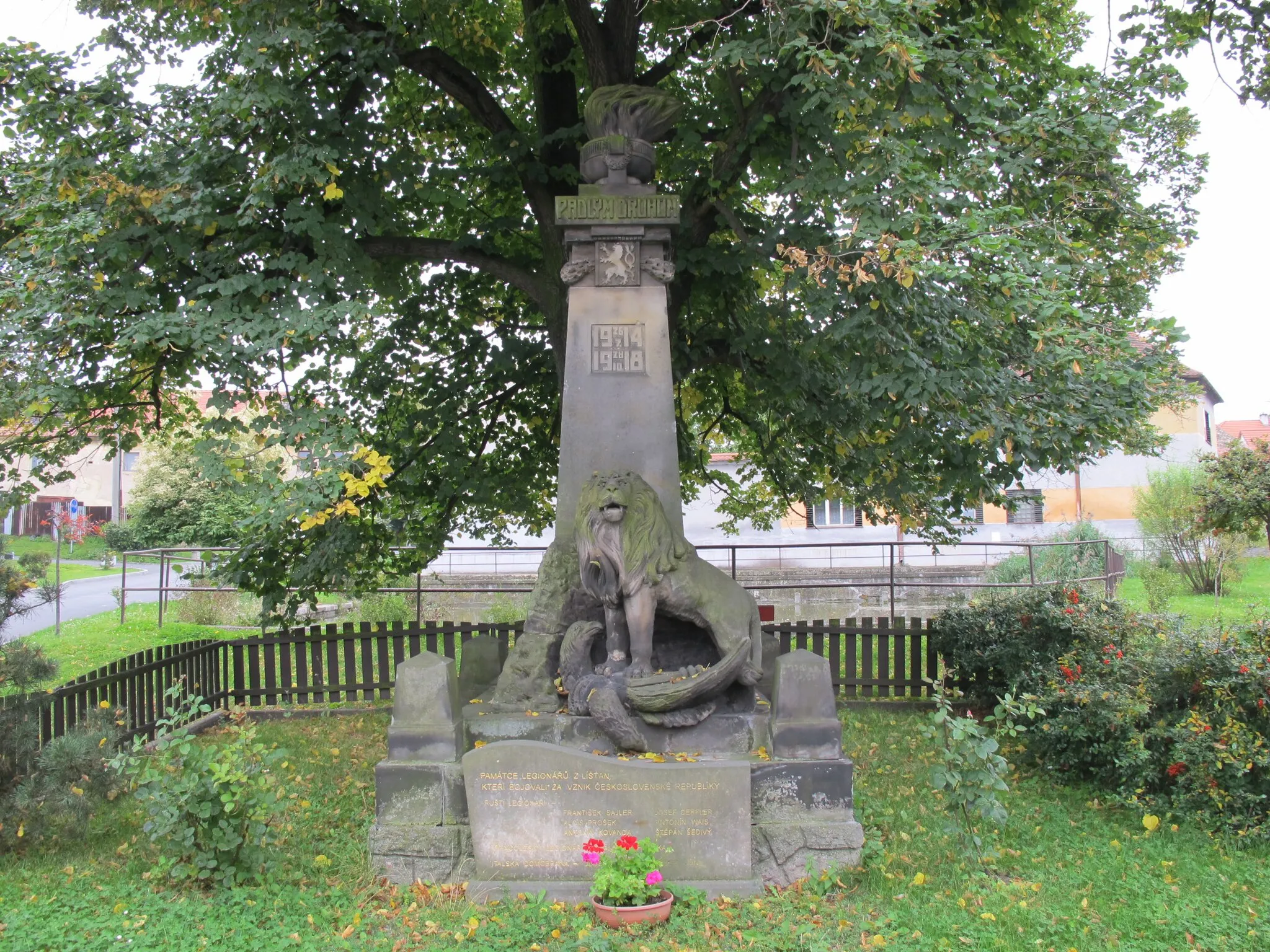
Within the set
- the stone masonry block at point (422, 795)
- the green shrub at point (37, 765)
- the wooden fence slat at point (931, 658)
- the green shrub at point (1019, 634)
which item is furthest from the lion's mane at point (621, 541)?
the wooden fence slat at point (931, 658)

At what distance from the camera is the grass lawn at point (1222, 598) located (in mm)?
16359

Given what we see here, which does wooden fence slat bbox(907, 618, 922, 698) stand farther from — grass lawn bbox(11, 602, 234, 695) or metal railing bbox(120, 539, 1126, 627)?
grass lawn bbox(11, 602, 234, 695)

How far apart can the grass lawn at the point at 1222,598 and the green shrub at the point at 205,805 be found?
13477 millimetres

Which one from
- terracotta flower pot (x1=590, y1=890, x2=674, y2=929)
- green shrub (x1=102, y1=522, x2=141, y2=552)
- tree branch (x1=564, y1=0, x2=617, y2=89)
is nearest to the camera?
terracotta flower pot (x1=590, y1=890, x2=674, y2=929)

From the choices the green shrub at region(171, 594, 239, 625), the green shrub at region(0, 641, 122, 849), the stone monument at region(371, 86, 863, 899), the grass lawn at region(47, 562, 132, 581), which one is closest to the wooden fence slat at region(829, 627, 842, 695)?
the stone monument at region(371, 86, 863, 899)

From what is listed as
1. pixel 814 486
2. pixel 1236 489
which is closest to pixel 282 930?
pixel 814 486

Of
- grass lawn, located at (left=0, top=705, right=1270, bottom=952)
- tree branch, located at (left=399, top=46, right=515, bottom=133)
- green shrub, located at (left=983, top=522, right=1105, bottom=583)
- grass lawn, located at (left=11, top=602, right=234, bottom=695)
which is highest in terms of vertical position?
tree branch, located at (left=399, top=46, right=515, bottom=133)

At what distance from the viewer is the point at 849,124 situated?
7383 millimetres

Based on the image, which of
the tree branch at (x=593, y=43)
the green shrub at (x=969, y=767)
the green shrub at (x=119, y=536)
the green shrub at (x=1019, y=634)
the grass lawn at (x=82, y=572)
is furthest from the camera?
the green shrub at (x=119, y=536)

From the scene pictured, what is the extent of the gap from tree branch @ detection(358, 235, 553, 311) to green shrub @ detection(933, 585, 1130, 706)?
17.8 ft

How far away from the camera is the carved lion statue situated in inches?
227

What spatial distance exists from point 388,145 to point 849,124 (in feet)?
14.3

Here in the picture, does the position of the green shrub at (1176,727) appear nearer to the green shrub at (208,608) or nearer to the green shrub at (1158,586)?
the green shrub at (1158,586)

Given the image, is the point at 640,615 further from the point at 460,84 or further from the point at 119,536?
the point at 119,536
